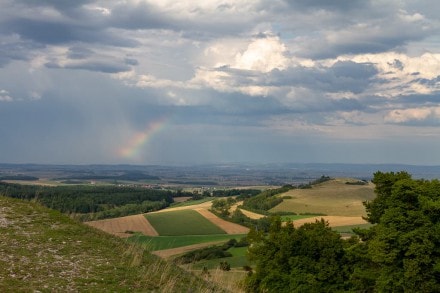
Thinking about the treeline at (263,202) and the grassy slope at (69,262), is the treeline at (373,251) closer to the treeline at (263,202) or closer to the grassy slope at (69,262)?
the grassy slope at (69,262)

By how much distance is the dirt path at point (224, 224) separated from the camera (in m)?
98.8

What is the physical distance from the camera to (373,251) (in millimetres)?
25688

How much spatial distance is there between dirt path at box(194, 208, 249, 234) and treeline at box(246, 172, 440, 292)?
6197 centimetres

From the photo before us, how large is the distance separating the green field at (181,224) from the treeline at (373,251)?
200 feet

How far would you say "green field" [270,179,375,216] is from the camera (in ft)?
426

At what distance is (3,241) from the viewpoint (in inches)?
517

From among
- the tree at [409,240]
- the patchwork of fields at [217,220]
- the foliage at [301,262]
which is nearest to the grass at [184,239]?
the patchwork of fields at [217,220]

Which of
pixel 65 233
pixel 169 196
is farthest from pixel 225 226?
pixel 65 233

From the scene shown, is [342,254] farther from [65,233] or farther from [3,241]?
[3,241]

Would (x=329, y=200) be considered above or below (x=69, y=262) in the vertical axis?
below

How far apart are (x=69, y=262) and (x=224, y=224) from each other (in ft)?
322

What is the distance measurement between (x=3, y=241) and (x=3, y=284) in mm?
4141

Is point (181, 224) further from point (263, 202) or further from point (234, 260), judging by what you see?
point (263, 202)

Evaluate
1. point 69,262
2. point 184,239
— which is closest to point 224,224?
point 184,239
